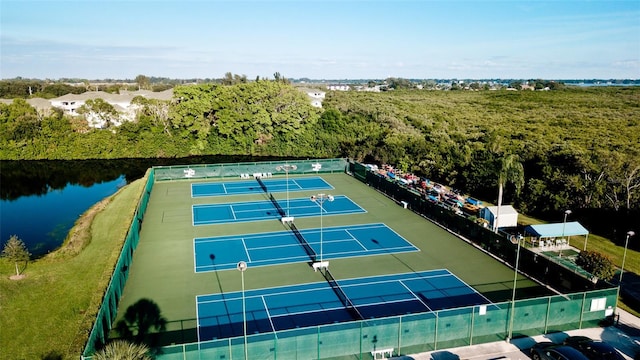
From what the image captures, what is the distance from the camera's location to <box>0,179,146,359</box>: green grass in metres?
18.9

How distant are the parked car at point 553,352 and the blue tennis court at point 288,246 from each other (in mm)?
12607

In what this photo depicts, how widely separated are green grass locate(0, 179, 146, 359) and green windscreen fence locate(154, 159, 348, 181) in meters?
16.8

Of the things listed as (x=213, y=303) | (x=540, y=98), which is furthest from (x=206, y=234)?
(x=540, y=98)

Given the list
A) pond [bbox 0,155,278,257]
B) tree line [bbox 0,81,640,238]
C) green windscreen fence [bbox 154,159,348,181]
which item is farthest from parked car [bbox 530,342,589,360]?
green windscreen fence [bbox 154,159,348,181]

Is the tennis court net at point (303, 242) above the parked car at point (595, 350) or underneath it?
underneath

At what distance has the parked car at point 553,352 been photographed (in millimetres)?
16344

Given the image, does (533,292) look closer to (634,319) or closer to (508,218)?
(634,319)

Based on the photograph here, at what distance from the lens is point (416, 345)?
18297mm

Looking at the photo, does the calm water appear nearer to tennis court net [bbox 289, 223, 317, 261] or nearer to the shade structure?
tennis court net [bbox 289, 223, 317, 261]

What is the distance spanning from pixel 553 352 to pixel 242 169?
130 feet

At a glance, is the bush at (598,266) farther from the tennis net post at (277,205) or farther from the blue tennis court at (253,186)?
the blue tennis court at (253,186)

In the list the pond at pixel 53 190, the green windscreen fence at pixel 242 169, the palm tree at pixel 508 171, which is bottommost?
the pond at pixel 53 190

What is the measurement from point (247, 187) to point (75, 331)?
28279 millimetres

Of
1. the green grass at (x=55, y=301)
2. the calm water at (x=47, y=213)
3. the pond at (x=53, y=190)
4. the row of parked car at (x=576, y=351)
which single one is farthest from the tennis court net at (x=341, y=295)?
the calm water at (x=47, y=213)
